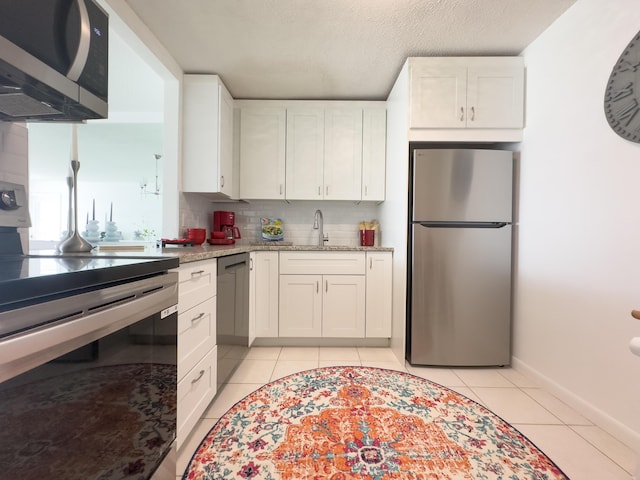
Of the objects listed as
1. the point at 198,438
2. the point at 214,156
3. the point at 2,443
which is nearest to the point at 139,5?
the point at 214,156

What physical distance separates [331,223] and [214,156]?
4.55 ft

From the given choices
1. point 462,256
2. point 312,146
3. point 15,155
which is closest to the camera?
point 15,155

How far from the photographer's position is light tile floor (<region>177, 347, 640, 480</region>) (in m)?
1.32

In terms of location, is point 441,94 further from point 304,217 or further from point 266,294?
point 266,294

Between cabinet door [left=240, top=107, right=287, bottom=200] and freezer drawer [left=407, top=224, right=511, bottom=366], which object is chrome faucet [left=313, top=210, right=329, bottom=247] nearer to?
cabinet door [left=240, top=107, right=287, bottom=200]

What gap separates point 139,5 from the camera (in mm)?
1774

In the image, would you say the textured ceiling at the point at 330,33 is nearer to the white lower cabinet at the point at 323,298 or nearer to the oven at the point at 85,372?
the white lower cabinet at the point at 323,298

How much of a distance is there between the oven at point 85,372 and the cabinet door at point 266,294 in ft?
5.03

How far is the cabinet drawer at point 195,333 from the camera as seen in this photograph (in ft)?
4.15

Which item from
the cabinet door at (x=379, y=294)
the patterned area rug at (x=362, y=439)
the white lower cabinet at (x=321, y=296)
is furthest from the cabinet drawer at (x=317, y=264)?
the patterned area rug at (x=362, y=439)

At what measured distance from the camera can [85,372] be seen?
0.68 meters

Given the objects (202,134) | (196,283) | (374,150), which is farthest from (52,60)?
(374,150)

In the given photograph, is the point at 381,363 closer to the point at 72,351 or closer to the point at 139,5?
the point at 72,351

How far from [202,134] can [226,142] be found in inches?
8.7
